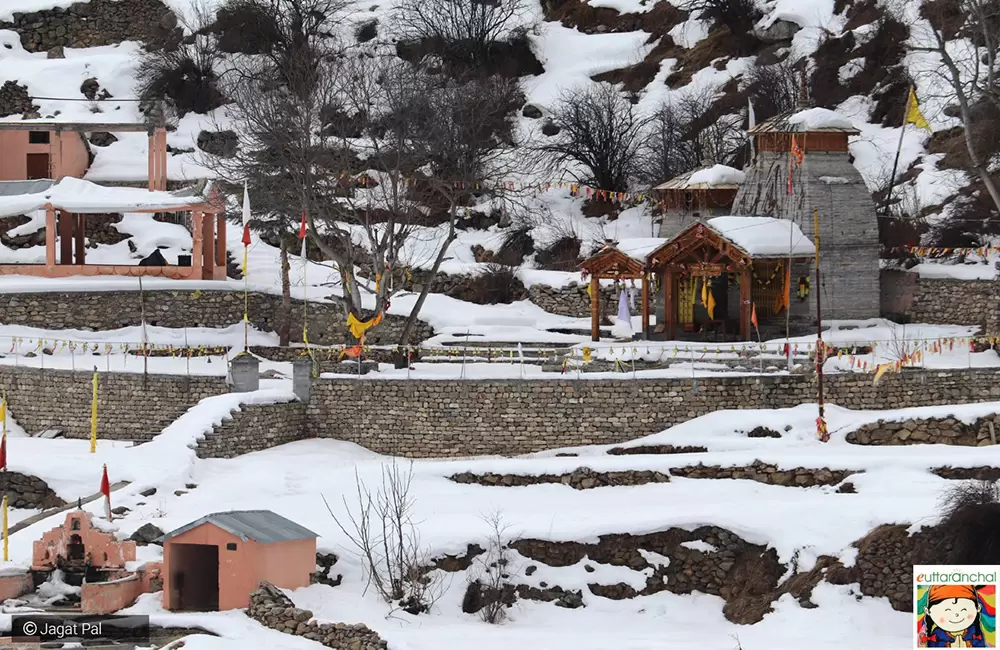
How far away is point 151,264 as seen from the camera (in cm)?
4881

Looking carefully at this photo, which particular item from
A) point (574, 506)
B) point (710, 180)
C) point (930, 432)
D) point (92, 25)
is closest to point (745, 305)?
point (710, 180)

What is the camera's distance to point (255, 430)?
3572cm

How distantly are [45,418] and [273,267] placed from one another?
13.3 meters

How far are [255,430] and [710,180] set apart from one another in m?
16.9

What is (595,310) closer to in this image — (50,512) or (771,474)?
(771,474)

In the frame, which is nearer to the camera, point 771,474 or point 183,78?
point 771,474

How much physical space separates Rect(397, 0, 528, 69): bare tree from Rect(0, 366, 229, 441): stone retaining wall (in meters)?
29.4

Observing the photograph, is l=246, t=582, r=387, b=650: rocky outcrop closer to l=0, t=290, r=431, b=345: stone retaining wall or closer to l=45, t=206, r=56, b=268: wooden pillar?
l=0, t=290, r=431, b=345: stone retaining wall

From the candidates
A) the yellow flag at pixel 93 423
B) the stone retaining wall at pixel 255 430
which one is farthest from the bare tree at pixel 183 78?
the stone retaining wall at pixel 255 430

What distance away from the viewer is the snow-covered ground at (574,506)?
25.7 m

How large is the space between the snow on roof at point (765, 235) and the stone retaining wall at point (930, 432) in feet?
30.6

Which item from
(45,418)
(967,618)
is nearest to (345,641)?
(967,618)

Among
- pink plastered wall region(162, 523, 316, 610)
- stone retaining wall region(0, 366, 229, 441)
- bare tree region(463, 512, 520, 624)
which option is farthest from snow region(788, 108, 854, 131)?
pink plastered wall region(162, 523, 316, 610)

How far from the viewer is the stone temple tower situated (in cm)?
4388
